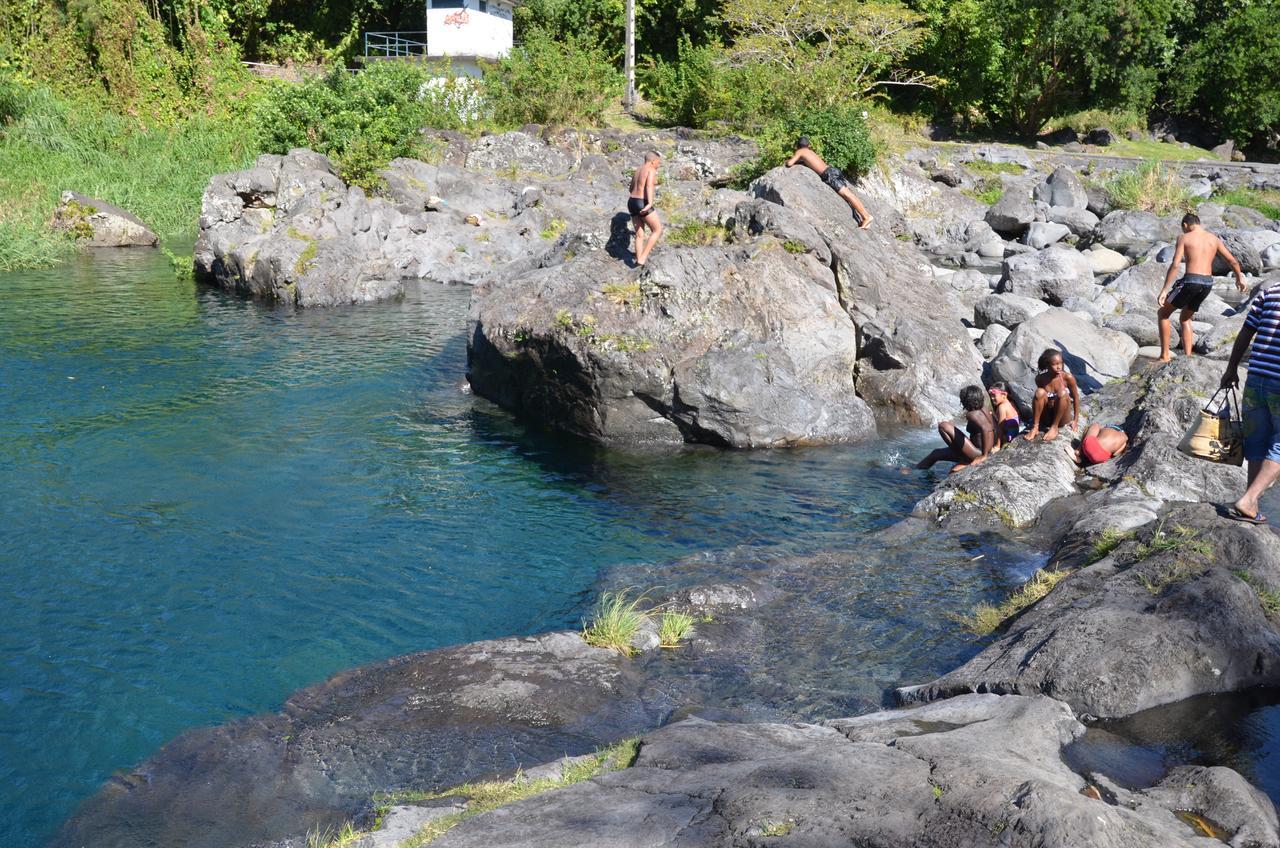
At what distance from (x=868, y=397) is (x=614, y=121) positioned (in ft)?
93.6

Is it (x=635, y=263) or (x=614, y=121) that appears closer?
(x=635, y=263)

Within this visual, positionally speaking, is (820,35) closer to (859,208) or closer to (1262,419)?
(859,208)

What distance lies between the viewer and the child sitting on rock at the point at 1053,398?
→ 12812mm

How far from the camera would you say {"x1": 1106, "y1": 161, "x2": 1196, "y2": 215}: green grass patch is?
108ft

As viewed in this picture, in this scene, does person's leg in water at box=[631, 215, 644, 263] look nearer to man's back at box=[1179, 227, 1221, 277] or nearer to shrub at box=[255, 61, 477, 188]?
A: man's back at box=[1179, 227, 1221, 277]

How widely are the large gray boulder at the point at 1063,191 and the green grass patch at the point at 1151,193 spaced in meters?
0.99

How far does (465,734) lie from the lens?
7.32 m

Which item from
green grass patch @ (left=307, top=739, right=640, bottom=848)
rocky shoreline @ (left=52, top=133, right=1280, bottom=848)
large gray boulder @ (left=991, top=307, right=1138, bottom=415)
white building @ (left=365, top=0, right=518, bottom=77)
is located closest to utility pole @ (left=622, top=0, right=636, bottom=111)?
white building @ (left=365, top=0, right=518, bottom=77)

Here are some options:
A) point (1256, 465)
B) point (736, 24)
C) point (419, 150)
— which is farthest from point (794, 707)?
point (736, 24)

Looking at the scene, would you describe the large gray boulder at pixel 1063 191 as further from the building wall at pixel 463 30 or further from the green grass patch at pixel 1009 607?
the green grass patch at pixel 1009 607

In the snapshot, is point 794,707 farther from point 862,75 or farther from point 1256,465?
point 862,75

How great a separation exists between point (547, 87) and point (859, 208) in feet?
75.0

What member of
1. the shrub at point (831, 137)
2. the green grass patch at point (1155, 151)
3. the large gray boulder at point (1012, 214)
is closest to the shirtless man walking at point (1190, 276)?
the shrub at point (831, 137)

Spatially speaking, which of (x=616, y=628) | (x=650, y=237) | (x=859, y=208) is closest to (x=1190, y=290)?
(x=859, y=208)
